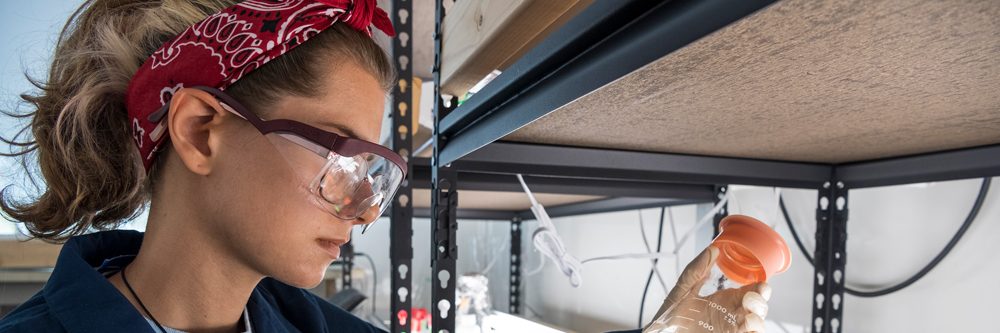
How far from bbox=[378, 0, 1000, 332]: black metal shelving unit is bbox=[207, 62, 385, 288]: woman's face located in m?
0.17

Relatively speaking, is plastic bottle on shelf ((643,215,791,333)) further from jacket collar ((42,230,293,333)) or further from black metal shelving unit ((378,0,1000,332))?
jacket collar ((42,230,293,333))

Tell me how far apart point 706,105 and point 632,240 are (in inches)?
51.9

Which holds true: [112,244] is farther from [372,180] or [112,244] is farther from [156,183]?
[372,180]

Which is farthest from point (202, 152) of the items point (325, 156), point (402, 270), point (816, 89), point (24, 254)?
point (24, 254)

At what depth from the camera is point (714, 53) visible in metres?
0.36

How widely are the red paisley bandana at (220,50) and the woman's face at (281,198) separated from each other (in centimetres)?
5

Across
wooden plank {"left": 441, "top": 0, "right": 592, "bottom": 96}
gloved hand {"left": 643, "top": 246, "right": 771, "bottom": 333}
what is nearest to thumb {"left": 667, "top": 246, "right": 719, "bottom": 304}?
gloved hand {"left": 643, "top": 246, "right": 771, "bottom": 333}

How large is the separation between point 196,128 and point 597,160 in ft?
1.53

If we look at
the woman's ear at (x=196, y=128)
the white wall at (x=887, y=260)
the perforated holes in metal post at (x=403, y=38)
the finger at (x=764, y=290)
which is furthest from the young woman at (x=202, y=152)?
the white wall at (x=887, y=260)

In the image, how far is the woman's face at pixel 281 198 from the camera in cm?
55

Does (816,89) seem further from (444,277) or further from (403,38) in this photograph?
(403,38)

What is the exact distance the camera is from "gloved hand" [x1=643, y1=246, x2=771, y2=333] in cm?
45

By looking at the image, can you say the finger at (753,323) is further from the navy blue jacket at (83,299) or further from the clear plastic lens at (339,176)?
the navy blue jacket at (83,299)

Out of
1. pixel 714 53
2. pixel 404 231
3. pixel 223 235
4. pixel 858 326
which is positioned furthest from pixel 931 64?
pixel 858 326
